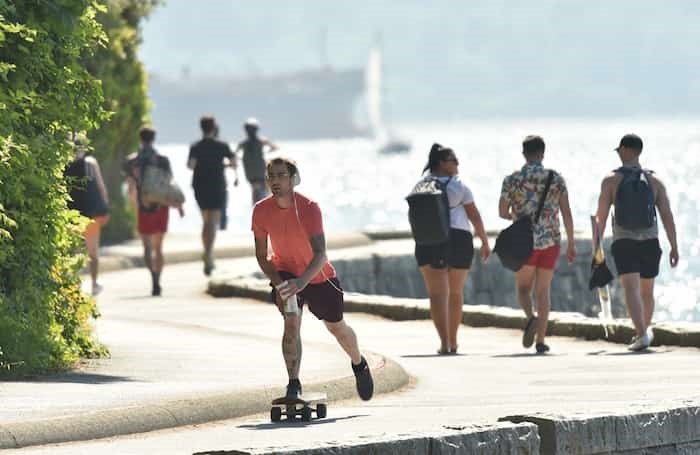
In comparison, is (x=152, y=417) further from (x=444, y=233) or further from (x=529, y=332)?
(x=529, y=332)

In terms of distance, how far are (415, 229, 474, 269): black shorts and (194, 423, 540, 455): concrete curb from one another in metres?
5.74

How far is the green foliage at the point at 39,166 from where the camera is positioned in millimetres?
12883

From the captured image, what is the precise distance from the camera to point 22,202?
13023mm

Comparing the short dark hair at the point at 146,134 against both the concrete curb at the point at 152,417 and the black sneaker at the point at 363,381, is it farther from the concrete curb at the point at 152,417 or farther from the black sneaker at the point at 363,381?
the black sneaker at the point at 363,381

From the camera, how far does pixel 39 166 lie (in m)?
13.2

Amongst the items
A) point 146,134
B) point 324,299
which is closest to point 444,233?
point 324,299

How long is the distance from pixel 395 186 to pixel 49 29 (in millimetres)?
132496

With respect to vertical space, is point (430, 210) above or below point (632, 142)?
below

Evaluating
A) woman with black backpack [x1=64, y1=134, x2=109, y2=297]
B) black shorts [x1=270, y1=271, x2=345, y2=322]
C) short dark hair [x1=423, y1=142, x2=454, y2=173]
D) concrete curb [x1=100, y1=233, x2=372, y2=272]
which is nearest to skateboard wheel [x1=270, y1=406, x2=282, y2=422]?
black shorts [x1=270, y1=271, x2=345, y2=322]

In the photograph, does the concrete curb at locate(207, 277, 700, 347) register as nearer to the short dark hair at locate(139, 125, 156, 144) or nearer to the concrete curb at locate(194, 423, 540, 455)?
the short dark hair at locate(139, 125, 156, 144)

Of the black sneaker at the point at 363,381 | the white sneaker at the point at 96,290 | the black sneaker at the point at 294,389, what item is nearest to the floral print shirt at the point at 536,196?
the black sneaker at the point at 363,381

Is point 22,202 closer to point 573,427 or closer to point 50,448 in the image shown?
point 50,448

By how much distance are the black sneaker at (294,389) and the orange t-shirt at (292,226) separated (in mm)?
598

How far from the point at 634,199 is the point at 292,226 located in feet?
16.2
